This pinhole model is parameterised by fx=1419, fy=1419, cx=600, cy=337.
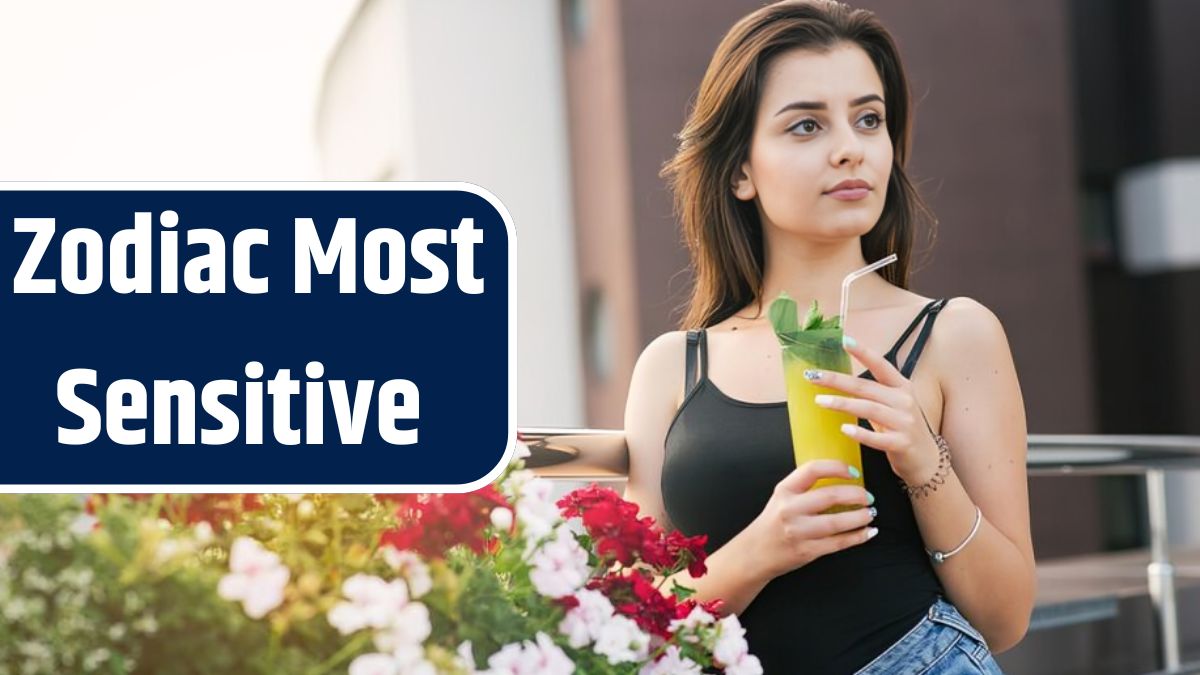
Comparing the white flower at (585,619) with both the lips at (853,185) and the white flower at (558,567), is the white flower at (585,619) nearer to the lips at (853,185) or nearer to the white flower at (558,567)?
the white flower at (558,567)

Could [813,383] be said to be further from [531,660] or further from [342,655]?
[342,655]

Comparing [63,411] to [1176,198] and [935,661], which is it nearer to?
[935,661]

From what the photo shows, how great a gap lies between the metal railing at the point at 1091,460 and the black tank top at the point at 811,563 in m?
0.12

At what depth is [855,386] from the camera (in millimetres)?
1116

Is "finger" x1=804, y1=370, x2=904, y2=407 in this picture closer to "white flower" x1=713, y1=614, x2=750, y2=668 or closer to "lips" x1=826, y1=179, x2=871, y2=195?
"white flower" x1=713, y1=614, x2=750, y2=668

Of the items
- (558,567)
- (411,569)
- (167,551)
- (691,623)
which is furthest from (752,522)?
(167,551)

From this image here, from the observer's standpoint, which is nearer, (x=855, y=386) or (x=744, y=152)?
(x=855, y=386)

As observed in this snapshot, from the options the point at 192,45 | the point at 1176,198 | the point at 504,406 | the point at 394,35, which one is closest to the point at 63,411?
the point at 504,406

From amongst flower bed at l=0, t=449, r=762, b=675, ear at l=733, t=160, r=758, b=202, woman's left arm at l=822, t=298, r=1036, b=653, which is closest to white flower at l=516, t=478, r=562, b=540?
flower bed at l=0, t=449, r=762, b=675

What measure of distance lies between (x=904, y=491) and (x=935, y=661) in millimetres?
161

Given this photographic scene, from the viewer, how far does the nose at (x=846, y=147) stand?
1381mm

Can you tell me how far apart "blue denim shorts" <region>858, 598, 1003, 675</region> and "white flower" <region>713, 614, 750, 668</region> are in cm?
35

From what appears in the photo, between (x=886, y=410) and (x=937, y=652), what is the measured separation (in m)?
0.30

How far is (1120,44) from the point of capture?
1124 cm
